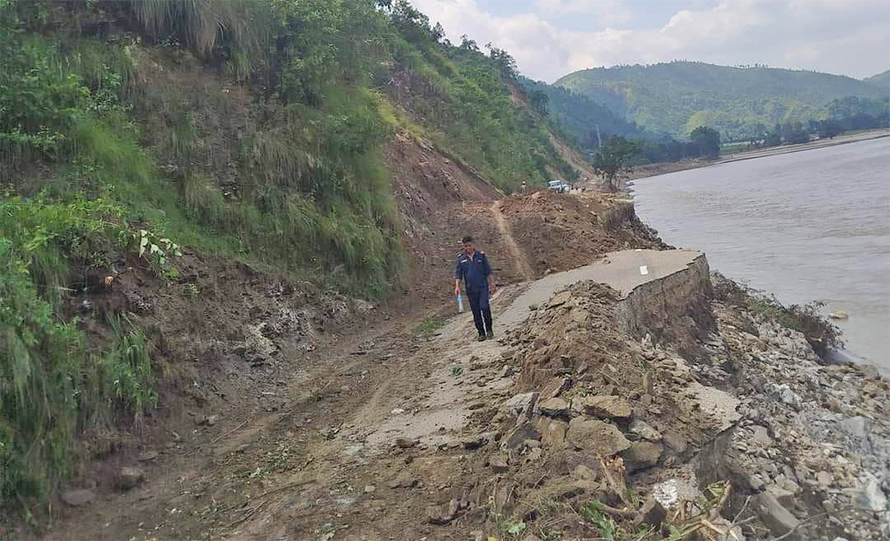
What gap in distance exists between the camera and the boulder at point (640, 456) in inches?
174

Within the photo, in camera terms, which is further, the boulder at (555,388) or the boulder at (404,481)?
the boulder at (555,388)

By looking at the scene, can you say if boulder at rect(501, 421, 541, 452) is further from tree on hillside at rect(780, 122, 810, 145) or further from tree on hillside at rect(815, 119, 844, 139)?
tree on hillside at rect(815, 119, 844, 139)

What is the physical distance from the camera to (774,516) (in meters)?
5.09

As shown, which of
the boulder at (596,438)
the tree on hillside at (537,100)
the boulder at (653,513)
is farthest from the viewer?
the tree on hillside at (537,100)

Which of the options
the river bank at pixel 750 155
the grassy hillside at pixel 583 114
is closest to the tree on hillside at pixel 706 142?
the river bank at pixel 750 155

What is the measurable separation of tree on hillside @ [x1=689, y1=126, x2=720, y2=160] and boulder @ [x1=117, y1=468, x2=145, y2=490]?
111 meters

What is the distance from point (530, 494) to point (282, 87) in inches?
361

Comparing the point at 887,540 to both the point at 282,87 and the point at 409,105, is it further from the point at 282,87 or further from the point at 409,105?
the point at 409,105

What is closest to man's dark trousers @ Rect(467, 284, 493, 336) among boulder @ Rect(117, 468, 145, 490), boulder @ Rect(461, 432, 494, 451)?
boulder @ Rect(461, 432, 494, 451)

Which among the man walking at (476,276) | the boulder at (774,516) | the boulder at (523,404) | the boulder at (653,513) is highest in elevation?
the man walking at (476,276)

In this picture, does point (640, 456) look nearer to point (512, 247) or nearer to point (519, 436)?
point (519, 436)

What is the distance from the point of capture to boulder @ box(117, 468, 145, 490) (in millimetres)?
4758

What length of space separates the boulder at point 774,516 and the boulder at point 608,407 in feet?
4.57

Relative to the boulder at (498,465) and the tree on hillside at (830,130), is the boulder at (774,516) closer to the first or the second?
the boulder at (498,465)
